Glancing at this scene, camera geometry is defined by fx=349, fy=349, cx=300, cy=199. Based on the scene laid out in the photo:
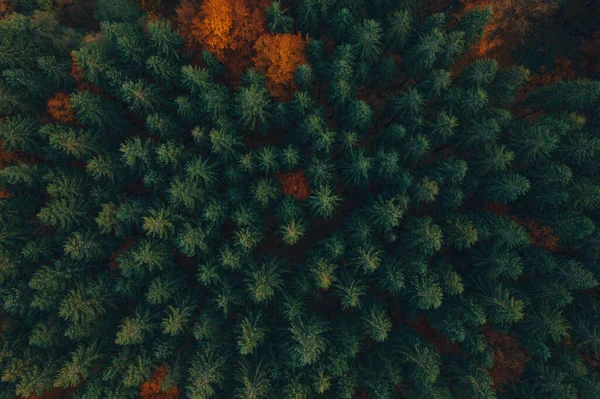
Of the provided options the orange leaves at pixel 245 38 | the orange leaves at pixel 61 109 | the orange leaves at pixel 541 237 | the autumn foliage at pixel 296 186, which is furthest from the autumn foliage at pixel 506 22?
the orange leaves at pixel 61 109

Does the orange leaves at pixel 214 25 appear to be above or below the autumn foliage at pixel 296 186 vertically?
above

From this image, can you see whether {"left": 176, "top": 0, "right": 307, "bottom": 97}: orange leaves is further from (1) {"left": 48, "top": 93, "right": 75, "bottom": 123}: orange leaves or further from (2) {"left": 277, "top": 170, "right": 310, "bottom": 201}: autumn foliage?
(1) {"left": 48, "top": 93, "right": 75, "bottom": 123}: orange leaves

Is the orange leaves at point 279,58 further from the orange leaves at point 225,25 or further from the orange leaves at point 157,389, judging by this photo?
the orange leaves at point 157,389

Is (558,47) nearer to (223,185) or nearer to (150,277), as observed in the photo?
(223,185)

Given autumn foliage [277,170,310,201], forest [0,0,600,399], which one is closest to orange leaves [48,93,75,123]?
forest [0,0,600,399]

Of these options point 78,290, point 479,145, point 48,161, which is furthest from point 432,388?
point 48,161
